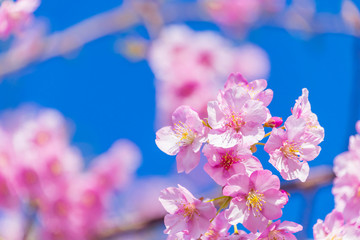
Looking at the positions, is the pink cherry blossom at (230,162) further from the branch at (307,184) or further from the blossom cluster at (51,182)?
the blossom cluster at (51,182)

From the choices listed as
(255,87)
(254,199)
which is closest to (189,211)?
(254,199)

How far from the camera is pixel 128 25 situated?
2.44 m

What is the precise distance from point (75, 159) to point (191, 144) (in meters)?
1.65

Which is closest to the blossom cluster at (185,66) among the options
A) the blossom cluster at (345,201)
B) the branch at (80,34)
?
the branch at (80,34)

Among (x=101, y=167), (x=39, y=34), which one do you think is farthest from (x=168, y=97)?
(x=39, y=34)

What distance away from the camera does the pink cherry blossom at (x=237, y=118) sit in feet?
2.18

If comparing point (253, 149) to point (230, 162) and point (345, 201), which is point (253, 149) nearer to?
point (230, 162)

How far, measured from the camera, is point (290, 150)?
67 cm

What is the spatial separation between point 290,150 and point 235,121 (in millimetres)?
96

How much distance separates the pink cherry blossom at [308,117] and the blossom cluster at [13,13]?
57cm

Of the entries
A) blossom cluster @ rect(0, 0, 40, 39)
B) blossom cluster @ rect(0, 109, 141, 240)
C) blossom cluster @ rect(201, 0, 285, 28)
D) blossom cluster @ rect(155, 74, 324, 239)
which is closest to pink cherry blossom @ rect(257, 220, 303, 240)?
blossom cluster @ rect(155, 74, 324, 239)

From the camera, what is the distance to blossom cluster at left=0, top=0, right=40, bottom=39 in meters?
0.90

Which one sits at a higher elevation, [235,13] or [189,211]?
[235,13]

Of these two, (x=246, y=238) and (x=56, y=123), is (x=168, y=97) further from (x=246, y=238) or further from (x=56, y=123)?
(x=246, y=238)
